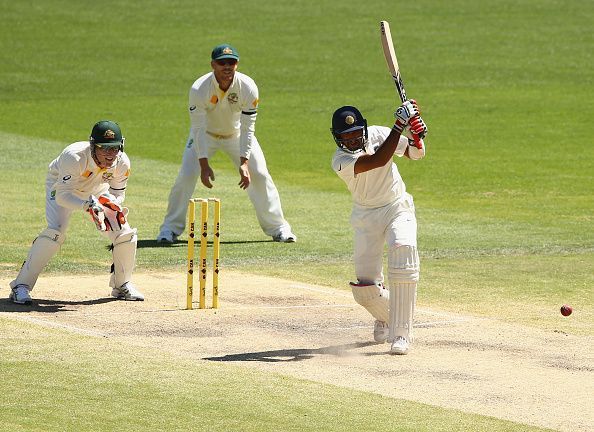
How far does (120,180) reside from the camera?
37.3 ft

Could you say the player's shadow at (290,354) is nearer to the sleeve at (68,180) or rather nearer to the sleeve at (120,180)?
the sleeve at (68,180)

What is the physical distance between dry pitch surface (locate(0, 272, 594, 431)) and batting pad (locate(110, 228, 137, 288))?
0.75 ft

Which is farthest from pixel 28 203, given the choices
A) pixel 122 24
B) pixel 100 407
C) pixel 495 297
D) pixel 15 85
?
pixel 122 24

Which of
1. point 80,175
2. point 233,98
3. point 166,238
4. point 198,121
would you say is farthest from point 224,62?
point 80,175

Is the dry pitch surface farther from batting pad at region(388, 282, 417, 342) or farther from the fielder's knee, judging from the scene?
the fielder's knee

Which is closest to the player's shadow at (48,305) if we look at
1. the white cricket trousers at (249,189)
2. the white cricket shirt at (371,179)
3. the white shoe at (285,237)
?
the white cricket shirt at (371,179)

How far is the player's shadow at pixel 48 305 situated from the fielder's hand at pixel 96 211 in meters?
0.79

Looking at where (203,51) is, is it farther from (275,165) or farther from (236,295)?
(236,295)

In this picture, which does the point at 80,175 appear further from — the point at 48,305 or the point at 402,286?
the point at 402,286

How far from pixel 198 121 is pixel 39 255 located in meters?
3.53

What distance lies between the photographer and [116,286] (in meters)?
11.3

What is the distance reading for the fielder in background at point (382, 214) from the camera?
30.6 ft

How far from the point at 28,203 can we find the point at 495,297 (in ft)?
24.7

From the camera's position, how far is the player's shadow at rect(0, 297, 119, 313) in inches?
423
